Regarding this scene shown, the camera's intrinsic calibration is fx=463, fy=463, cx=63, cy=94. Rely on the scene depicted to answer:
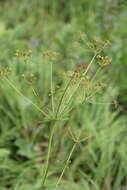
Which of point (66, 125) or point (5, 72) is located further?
point (66, 125)

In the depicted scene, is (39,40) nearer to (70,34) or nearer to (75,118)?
(70,34)

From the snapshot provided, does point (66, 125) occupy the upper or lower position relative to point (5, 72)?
lower

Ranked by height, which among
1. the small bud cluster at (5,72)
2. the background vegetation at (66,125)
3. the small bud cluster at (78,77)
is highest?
the small bud cluster at (5,72)

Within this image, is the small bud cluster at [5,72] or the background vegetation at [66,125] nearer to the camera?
the small bud cluster at [5,72]

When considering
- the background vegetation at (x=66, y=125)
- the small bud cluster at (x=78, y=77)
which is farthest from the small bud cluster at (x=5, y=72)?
the background vegetation at (x=66, y=125)

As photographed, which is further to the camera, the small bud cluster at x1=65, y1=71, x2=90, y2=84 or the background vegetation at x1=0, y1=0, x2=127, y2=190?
the background vegetation at x1=0, y1=0, x2=127, y2=190

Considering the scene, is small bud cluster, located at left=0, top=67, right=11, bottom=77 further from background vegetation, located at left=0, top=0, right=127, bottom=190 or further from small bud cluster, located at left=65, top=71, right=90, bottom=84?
background vegetation, located at left=0, top=0, right=127, bottom=190

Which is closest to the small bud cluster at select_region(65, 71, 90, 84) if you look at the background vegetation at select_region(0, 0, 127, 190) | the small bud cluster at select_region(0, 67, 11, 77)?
the small bud cluster at select_region(0, 67, 11, 77)

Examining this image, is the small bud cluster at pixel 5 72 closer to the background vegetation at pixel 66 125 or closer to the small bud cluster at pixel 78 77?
the small bud cluster at pixel 78 77

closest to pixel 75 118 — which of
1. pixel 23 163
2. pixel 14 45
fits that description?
pixel 23 163

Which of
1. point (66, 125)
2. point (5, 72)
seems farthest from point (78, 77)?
point (66, 125)

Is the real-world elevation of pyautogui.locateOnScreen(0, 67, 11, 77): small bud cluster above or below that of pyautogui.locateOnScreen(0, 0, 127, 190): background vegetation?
above

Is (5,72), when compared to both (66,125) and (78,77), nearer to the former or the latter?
(78,77)
